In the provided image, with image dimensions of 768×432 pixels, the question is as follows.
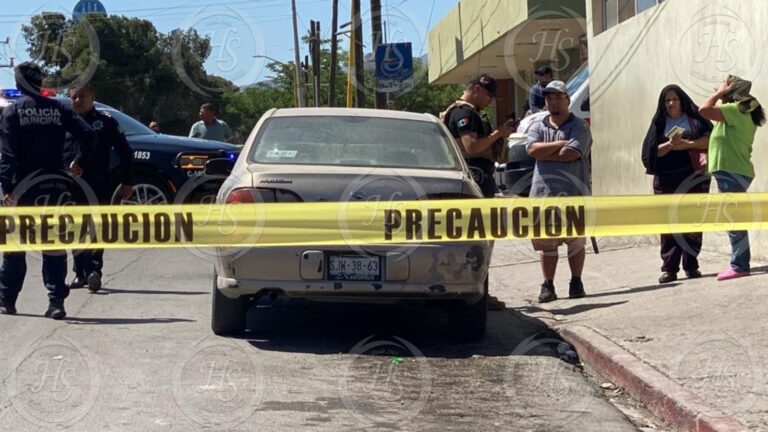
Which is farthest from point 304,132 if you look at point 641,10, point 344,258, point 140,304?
point 641,10

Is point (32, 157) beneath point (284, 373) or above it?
above

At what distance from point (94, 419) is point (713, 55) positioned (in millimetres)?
7623

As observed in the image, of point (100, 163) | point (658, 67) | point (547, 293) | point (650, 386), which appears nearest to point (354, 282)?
point (650, 386)


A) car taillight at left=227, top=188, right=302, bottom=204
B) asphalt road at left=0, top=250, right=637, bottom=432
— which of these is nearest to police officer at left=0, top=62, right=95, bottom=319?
asphalt road at left=0, top=250, right=637, bottom=432

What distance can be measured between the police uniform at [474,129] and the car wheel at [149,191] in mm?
5630

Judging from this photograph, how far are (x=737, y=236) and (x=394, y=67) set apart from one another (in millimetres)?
13232

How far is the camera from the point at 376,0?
1119 inches

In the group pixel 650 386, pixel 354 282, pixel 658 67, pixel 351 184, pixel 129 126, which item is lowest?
pixel 650 386

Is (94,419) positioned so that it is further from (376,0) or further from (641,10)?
(376,0)

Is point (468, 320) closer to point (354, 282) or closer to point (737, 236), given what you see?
A: point (354, 282)

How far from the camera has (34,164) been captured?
332 inches

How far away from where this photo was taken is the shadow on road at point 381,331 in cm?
775

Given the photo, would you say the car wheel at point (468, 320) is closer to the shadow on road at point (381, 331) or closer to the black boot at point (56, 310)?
the shadow on road at point (381, 331)

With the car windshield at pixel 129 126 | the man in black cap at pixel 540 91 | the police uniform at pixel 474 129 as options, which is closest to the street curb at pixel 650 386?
the police uniform at pixel 474 129
